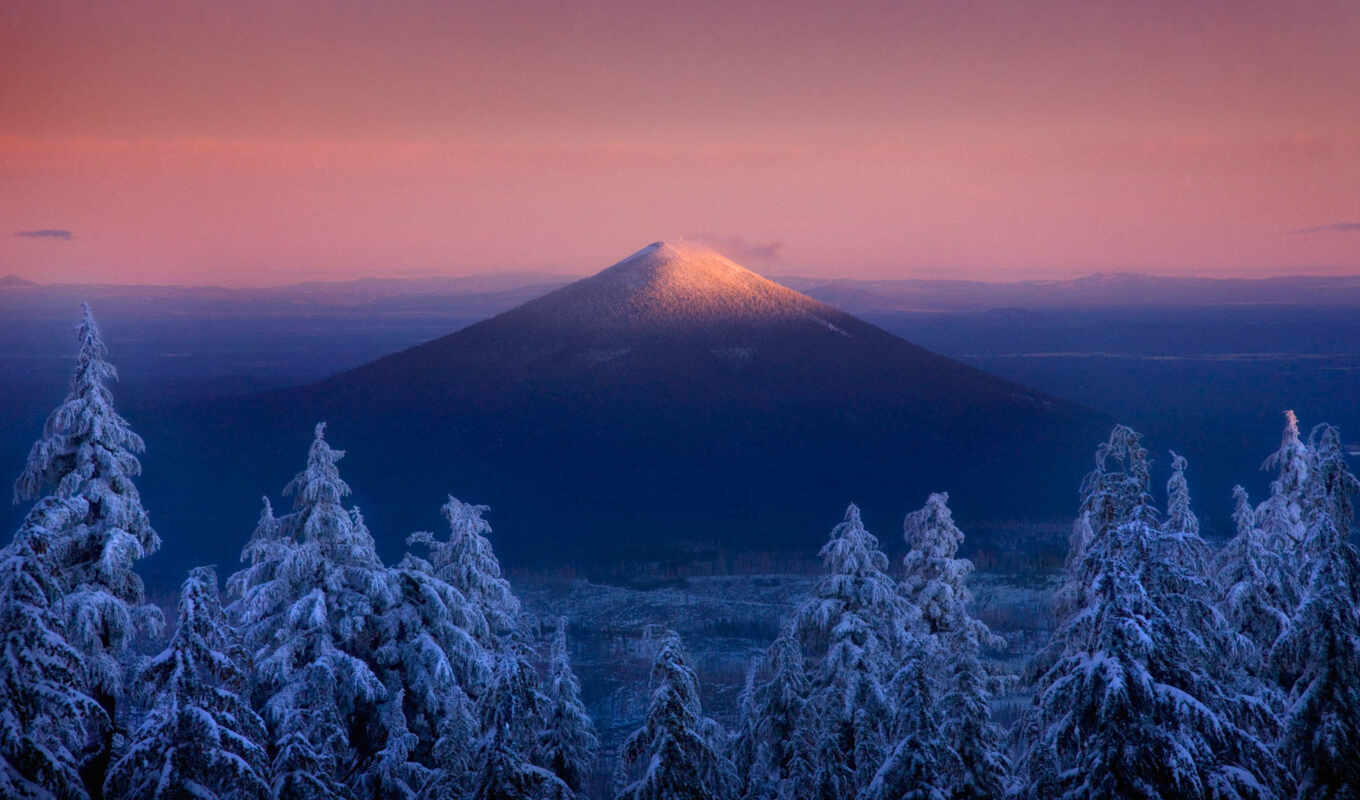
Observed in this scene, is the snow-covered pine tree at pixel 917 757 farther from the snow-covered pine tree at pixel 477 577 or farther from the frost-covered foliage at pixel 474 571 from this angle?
the frost-covered foliage at pixel 474 571

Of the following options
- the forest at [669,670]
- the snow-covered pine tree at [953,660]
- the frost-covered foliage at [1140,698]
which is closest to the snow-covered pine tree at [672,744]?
the forest at [669,670]

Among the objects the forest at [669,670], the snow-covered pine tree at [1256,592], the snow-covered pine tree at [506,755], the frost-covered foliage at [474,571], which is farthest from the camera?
the frost-covered foliage at [474,571]

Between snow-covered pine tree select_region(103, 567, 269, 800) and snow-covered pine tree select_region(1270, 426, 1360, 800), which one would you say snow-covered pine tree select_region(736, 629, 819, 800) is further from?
snow-covered pine tree select_region(103, 567, 269, 800)

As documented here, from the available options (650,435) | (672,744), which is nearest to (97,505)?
(672,744)

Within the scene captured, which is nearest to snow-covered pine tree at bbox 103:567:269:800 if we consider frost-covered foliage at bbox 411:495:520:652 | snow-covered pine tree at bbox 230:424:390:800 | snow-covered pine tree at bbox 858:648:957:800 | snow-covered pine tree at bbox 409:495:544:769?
snow-covered pine tree at bbox 230:424:390:800

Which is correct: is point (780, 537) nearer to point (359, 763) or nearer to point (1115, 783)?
point (359, 763)
